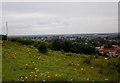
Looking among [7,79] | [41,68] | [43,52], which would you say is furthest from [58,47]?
[7,79]

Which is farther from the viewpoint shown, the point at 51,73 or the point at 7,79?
the point at 51,73

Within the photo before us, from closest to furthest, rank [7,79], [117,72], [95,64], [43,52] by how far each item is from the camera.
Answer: [7,79]
[117,72]
[95,64]
[43,52]

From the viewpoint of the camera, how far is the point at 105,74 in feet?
38.5

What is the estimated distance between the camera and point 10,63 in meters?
13.0

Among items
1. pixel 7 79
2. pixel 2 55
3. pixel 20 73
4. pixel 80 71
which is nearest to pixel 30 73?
pixel 20 73

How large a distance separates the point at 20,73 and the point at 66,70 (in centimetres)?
232

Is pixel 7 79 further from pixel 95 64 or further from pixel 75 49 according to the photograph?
pixel 75 49

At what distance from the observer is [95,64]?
1485 cm

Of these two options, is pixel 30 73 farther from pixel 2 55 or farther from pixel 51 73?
pixel 2 55

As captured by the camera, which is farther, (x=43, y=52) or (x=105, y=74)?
(x=43, y=52)

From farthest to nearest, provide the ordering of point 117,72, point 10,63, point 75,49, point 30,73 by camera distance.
A: point 75,49
point 10,63
point 117,72
point 30,73

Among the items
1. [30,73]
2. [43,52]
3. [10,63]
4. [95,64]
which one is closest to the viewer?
[30,73]

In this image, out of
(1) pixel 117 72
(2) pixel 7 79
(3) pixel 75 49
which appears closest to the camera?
(2) pixel 7 79

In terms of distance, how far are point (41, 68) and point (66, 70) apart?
1173mm
